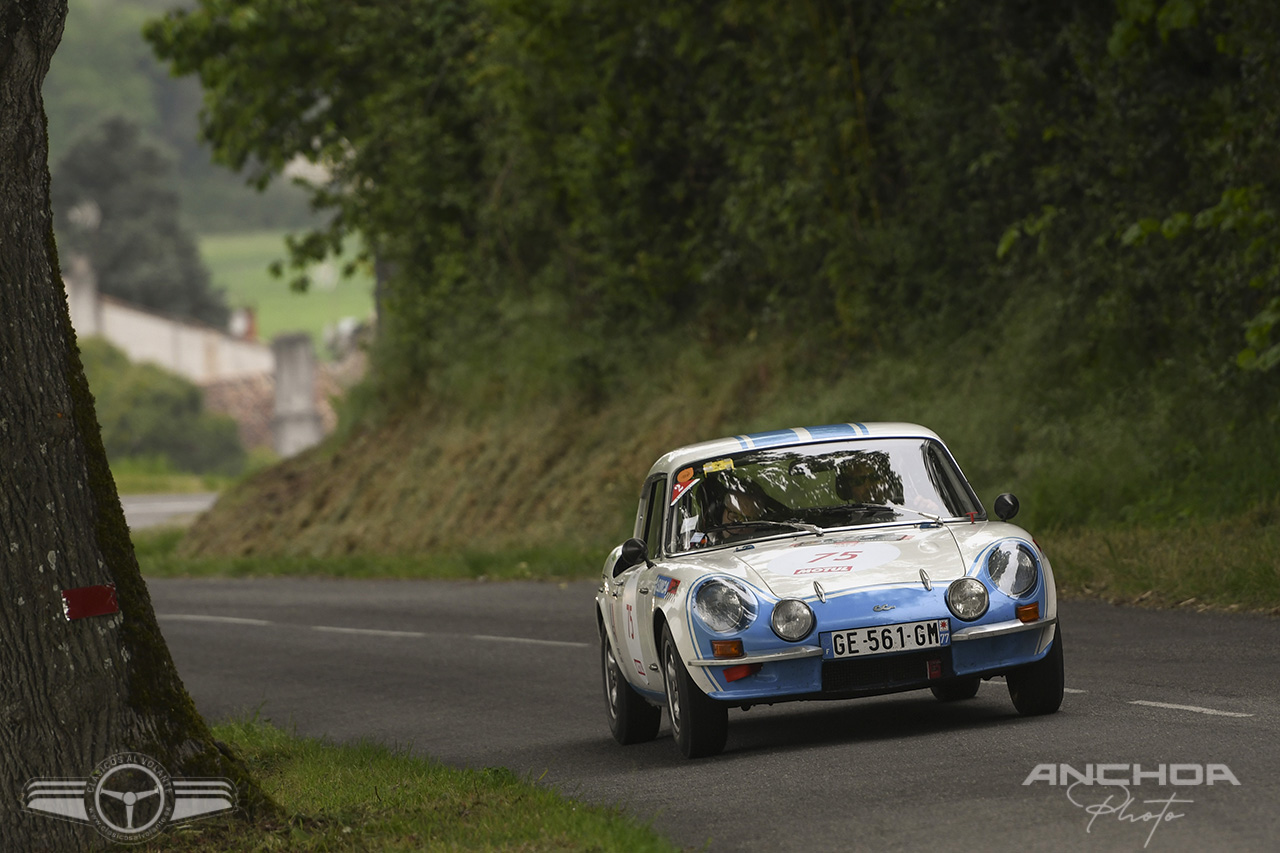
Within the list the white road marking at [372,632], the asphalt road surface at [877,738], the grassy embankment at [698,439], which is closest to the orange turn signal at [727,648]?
the asphalt road surface at [877,738]

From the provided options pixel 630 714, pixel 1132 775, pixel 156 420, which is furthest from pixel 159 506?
pixel 1132 775

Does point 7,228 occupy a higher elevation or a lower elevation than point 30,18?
lower

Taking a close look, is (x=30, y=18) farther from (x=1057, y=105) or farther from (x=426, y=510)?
(x=426, y=510)

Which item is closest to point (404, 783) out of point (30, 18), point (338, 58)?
point (30, 18)

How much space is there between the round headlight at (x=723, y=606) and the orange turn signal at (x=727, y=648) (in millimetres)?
53

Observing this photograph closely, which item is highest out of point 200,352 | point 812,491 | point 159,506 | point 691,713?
point 200,352

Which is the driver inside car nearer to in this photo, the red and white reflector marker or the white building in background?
the red and white reflector marker

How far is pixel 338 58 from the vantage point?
35281 mm

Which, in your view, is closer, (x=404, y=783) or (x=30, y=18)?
(x=30, y=18)

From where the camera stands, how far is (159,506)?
71.0 meters

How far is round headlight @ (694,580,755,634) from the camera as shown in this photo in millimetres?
8375

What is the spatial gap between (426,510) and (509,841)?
86.6 feet

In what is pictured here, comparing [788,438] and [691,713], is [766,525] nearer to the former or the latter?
[788,438]

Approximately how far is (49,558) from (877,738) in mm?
3931
